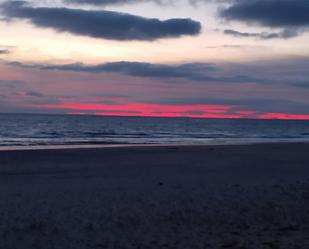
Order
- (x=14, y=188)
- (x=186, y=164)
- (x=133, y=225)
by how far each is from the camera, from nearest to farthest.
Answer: (x=133, y=225) < (x=14, y=188) < (x=186, y=164)

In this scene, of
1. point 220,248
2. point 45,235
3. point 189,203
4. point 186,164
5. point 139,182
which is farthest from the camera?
point 186,164

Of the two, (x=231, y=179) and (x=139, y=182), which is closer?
(x=139, y=182)

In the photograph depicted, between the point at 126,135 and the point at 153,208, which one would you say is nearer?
the point at 153,208

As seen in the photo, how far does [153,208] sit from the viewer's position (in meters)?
11.8

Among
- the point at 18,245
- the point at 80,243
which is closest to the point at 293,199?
the point at 80,243

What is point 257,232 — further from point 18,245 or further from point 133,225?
point 18,245

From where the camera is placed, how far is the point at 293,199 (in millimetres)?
12984

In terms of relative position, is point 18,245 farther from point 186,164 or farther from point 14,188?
point 186,164

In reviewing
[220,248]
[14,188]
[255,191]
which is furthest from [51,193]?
[220,248]

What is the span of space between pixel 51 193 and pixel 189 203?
13.3ft

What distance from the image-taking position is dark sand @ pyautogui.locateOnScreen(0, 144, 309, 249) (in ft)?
30.6

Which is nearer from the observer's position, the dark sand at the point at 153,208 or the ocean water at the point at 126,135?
the dark sand at the point at 153,208

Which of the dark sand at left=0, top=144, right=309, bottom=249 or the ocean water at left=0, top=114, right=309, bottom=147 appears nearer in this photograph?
the dark sand at left=0, top=144, right=309, bottom=249

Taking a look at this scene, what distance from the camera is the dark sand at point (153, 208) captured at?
9.33 metres
